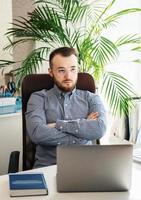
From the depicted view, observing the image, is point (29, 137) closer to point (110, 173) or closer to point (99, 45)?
point (110, 173)

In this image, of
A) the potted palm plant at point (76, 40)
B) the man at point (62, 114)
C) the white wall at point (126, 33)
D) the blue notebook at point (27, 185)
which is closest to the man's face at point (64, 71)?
the man at point (62, 114)

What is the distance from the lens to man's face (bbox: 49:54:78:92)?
6.51 ft

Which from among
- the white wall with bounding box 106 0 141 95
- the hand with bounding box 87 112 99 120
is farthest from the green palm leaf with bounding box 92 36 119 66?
the hand with bounding box 87 112 99 120

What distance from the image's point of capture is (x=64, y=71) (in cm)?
200

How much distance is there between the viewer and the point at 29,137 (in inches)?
77.7

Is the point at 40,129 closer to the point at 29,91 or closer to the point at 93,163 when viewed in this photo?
the point at 29,91

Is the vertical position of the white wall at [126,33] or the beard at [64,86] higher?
the white wall at [126,33]

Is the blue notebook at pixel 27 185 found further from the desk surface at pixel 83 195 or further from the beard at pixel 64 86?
the beard at pixel 64 86

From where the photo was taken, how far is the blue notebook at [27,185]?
124cm

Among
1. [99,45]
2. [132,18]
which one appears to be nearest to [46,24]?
[99,45]

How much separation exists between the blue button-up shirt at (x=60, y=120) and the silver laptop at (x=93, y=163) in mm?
589

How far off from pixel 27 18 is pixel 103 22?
663 millimetres

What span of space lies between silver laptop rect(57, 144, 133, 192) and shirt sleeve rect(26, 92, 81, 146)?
1.87 ft

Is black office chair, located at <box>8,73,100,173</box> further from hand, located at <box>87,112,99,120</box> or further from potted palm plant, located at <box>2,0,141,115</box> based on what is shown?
potted palm plant, located at <box>2,0,141,115</box>
